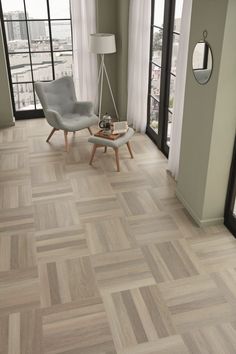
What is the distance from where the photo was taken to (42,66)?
639 cm

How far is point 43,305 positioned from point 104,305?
465mm

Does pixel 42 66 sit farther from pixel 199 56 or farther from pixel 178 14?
pixel 199 56

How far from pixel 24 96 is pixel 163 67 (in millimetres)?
2693

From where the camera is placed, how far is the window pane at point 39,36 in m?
6.10

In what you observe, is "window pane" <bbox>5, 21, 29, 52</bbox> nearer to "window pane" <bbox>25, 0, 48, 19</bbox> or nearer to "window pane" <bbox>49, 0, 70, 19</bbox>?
"window pane" <bbox>25, 0, 48, 19</bbox>

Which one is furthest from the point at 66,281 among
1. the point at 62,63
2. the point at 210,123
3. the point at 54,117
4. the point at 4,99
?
the point at 62,63

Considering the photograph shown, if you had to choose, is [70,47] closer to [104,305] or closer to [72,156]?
[72,156]

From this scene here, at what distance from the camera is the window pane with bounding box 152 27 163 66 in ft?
16.7

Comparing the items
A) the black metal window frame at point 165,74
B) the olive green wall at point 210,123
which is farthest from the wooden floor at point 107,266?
the black metal window frame at point 165,74

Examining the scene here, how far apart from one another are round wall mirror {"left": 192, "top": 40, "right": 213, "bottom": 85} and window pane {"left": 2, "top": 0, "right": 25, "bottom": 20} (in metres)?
3.58

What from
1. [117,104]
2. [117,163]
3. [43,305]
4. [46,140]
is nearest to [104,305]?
[43,305]

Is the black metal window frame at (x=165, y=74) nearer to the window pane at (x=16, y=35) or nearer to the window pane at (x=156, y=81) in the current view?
the window pane at (x=156, y=81)

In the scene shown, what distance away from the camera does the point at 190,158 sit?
12.7 feet

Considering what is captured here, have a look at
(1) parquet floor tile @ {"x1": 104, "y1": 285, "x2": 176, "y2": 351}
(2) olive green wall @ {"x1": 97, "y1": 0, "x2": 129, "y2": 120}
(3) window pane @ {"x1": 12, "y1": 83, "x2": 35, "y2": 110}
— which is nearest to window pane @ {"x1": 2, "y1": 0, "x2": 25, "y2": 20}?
(3) window pane @ {"x1": 12, "y1": 83, "x2": 35, "y2": 110}
